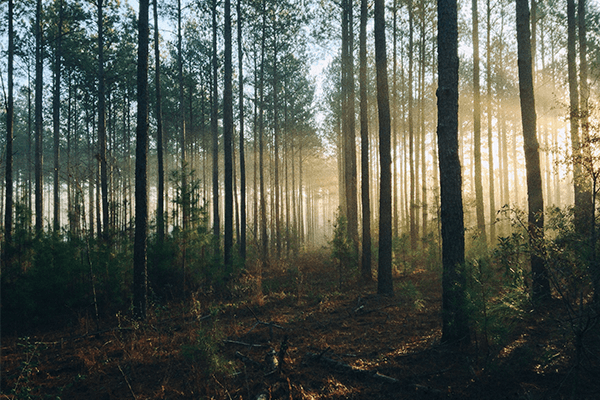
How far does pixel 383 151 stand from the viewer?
26.8 feet

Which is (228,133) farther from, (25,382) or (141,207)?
(25,382)

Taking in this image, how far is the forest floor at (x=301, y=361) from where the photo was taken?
12.0ft

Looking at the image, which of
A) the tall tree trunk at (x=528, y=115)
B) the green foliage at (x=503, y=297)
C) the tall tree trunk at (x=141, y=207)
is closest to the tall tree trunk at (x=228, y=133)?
the tall tree trunk at (x=141, y=207)

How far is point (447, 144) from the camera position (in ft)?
16.3

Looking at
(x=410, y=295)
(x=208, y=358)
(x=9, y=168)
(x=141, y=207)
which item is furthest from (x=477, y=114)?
(x=9, y=168)

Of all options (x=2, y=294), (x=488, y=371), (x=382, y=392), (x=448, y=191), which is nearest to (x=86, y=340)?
(x=2, y=294)

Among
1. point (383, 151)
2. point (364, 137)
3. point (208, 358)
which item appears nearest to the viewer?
point (208, 358)

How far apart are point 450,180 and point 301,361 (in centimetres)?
383

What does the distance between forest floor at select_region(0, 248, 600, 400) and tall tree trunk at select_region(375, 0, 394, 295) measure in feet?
3.78

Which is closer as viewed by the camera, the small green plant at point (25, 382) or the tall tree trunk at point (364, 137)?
the small green plant at point (25, 382)

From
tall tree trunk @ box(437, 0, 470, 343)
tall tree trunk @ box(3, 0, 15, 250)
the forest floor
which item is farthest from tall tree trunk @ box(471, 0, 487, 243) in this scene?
tall tree trunk @ box(3, 0, 15, 250)

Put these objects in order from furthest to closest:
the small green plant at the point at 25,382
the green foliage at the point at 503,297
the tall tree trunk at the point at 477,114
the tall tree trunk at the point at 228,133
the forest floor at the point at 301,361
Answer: the tall tree trunk at the point at 477,114
the tall tree trunk at the point at 228,133
the green foliage at the point at 503,297
the forest floor at the point at 301,361
the small green plant at the point at 25,382

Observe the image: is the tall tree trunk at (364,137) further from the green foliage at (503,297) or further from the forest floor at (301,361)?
the green foliage at (503,297)

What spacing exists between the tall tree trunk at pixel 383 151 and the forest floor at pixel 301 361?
1151 mm
